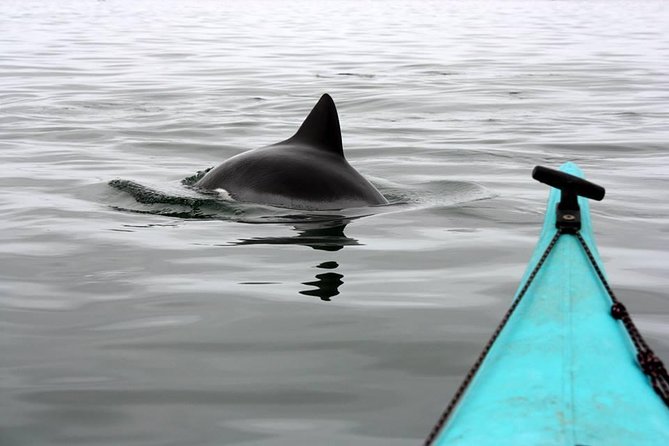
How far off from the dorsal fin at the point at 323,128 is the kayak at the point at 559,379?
3061mm

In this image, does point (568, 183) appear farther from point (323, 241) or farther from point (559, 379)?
point (323, 241)

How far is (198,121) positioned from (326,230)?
259 inches

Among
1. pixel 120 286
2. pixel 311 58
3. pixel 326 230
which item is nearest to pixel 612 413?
pixel 120 286

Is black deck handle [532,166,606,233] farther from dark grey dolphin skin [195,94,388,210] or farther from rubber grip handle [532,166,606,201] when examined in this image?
dark grey dolphin skin [195,94,388,210]

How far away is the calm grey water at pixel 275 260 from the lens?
12.9ft

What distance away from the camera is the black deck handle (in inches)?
163

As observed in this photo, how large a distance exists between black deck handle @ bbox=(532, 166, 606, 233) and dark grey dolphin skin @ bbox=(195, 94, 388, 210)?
274cm

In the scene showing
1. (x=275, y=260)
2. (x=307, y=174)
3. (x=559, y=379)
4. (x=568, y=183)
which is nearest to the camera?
(x=559, y=379)

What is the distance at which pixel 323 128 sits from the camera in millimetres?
7211

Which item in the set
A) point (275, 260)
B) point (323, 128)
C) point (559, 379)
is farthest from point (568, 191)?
point (323, 128)

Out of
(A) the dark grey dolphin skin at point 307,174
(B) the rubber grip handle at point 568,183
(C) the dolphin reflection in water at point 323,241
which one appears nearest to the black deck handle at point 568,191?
(B) the rubber grip handle at point 568,183

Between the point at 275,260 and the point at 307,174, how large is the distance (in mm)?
1244

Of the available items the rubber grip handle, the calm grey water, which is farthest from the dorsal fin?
the rubber grip handle

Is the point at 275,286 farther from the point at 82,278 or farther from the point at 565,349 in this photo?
the point at 565,349
